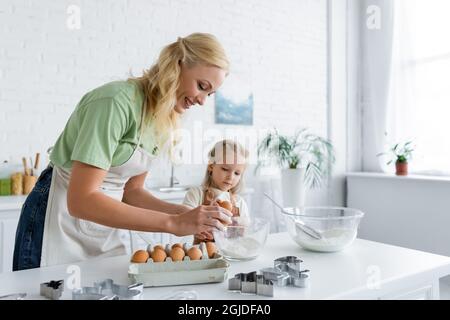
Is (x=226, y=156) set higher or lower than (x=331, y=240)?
higher

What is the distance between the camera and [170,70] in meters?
1.42

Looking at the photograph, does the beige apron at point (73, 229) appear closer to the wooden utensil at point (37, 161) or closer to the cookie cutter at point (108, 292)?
the cookie cutter at point (108, 292)

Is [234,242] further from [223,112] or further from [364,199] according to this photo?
[364,199]

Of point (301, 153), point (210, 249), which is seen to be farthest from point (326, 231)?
point (301, 153)

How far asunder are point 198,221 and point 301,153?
11.9ft

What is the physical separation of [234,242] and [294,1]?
4050 mm

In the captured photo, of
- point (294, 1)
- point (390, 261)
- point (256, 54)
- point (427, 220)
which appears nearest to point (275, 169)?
point (256, 54)

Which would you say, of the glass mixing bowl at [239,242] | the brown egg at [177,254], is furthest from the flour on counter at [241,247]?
the brown egg at [177,254]

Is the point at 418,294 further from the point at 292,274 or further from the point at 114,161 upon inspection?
the point at 114,161

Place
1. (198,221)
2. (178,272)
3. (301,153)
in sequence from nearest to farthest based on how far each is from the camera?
(178,272)
(198,221)
(301,153)

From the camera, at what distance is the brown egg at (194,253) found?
1.20 metres

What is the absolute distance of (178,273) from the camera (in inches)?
44.2

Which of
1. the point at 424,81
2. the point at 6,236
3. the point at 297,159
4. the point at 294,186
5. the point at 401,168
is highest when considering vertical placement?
the point at 424,81

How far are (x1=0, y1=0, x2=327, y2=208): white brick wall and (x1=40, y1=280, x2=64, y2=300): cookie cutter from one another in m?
2.48
